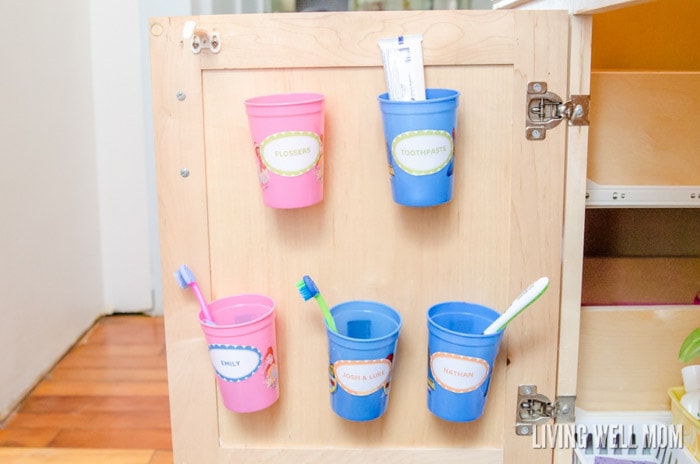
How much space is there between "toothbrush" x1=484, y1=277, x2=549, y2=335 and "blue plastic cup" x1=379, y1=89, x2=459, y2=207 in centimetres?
15

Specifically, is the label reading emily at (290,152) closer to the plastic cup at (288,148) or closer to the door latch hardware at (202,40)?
the plastic cup at (288,148)

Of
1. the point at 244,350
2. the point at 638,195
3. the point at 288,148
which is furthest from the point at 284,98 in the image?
the point at 638,195

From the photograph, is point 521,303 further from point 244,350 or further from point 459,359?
point 244,350

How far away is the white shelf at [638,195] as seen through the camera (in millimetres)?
1030

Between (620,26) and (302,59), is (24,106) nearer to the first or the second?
(302,59)

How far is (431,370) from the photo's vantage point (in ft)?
3.10

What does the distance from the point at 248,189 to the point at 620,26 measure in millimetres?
789

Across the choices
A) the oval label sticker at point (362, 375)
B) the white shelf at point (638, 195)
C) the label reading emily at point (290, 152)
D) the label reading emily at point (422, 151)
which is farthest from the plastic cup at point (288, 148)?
the white shelf at point (638, 195)

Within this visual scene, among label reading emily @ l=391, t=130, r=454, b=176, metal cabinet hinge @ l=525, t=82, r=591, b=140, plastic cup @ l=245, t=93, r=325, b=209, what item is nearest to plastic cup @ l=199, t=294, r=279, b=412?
plastic cup @ l=245, t=93, r=325, b=209

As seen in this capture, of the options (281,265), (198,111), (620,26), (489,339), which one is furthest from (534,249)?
(620,26)

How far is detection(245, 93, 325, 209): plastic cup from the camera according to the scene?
2.84ft

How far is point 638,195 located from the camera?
1.04 metres

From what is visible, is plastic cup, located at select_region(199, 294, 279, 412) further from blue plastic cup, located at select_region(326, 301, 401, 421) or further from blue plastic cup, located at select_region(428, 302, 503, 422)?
blue plastic cup, located at select_region(428, 302, 503, 422)

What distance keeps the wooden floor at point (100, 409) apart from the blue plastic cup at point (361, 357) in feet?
1.94
